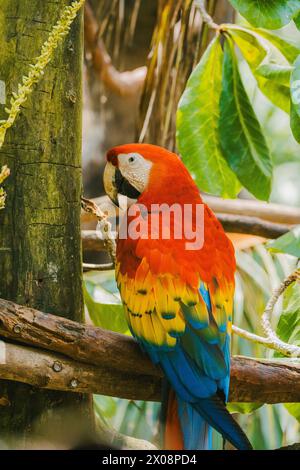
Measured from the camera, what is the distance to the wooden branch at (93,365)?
71 cm

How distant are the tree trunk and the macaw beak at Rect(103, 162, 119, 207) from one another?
18cm

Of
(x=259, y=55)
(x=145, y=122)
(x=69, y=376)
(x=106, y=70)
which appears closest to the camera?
(x=69, y=376)

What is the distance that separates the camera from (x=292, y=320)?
1063mm

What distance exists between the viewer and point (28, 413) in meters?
0.80

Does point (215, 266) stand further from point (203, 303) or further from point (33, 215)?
point (33, 215)

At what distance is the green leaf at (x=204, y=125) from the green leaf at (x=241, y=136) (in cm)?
3

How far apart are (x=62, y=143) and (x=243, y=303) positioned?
886 millimetres

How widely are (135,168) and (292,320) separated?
383mm

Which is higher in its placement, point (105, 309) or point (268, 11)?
point (268, 11)

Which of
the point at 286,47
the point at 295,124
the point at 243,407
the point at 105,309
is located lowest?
the point at 243,407

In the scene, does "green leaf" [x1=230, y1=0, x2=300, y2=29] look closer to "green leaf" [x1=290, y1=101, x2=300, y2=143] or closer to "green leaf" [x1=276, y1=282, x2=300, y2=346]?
"green leaf" [x1=290, y1=101, x2=300, y2=143]

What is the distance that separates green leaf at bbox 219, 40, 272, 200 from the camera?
1194 millimetres

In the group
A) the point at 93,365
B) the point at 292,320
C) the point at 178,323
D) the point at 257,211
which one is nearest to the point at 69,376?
the point at 93,365

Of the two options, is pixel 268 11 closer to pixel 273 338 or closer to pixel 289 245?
pixel 289 245
